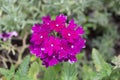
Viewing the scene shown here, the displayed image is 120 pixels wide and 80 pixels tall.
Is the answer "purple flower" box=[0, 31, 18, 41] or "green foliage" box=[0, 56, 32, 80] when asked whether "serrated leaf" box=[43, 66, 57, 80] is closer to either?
"green foliage" box=[0, 56, 32, 80]

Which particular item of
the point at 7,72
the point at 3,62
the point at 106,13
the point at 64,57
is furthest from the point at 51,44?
the point at 106,13

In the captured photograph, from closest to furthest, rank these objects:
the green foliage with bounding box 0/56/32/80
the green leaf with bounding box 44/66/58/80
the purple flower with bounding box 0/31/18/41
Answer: the green foliage with bounding box 0/56/32/80
the green leaf with bounding box 44/66/58/80
the purple flower with bounding box 0/31/18/41

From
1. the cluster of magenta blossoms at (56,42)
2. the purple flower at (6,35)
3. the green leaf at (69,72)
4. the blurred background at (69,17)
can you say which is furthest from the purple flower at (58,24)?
the purple flower at (6,35)

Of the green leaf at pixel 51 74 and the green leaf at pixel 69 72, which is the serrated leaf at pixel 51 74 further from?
the green leaf at pixel 69 72

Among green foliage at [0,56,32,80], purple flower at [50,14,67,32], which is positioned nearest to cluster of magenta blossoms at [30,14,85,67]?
purple flower at [50,14,67,32]

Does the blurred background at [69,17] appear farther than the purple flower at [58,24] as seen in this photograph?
Yes

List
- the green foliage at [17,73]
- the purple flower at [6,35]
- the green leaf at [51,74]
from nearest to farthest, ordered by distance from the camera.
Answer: the green foliage at [17,73] → the green leaf at [51,74] → the purple flower at [6,35]

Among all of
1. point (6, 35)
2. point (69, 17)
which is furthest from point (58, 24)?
point (69, 17)

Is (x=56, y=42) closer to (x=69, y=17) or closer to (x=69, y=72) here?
(x=69, y=72)
